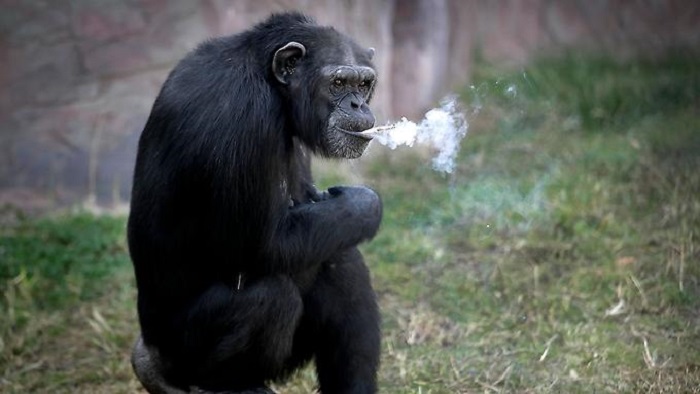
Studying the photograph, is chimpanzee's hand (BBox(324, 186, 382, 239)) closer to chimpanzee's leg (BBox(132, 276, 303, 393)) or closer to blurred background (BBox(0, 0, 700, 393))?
chimpanzee's leg (BBox(132, 276, 303, 393))

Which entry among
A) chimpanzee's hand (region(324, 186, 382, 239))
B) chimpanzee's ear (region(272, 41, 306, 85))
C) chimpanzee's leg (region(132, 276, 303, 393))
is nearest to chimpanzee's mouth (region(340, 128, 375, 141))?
chimpanzee's hand (region(324, 186, 382, 239))

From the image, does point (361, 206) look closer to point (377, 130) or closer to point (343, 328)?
point (377, 130)

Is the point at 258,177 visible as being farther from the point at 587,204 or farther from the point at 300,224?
the point at 587,204

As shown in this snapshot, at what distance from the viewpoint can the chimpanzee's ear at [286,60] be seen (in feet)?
15.8

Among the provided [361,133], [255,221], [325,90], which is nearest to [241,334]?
[255,221]

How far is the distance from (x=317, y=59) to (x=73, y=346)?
2.34 meters

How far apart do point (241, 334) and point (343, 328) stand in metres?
0.50

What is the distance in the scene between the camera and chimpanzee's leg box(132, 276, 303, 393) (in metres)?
4.57

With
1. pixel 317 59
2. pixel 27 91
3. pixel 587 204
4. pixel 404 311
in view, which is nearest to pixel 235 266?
pixel 317 59

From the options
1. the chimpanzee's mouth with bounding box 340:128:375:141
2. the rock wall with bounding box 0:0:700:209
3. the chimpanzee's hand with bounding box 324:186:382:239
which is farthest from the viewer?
the rock wall with bounding box 0:0:700:209

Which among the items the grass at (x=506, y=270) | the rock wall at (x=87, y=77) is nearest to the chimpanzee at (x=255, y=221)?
the grass at (x=506, y=270)

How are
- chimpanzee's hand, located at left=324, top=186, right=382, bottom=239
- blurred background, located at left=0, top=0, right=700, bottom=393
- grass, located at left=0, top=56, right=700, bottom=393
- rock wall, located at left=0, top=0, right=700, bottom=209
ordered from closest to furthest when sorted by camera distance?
chimpanzee's hand, located at left=324, top=186, right=382, bottom=239 → grass, located at left=0, top=56, right=700, bottom=393 → blurred background, located at left=0, top=0, right=700, bottom=393 → rock wall, located at left=0, top=0, right=700, bottom=209

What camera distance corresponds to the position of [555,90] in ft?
32.3

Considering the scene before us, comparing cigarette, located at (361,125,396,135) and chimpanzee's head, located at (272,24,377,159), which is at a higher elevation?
chimpanzee's head, located at (272,24,377,159)
